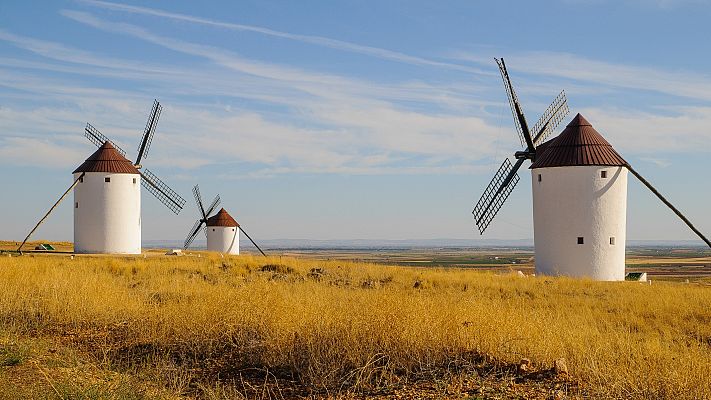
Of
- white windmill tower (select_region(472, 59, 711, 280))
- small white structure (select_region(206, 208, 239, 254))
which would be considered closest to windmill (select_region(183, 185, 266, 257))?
small white structure (select_region(206, 208, 239, 254))

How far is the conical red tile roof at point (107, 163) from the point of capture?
33406mm

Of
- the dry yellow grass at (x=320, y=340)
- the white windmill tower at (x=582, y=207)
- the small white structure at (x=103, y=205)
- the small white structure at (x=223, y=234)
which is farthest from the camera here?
the small white structure at (x=223, y=234)

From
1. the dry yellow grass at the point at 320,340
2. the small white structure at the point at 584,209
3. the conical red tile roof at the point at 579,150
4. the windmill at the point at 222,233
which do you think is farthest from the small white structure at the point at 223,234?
the dry yellow grass at the point at 320,340

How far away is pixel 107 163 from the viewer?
3372 cm

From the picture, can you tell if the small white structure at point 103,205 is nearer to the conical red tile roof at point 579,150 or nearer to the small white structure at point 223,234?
the small white structure at point 223,234

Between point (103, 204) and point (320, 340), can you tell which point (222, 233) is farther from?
point (320, 340)

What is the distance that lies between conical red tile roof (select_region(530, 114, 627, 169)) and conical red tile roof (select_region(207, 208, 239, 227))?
96.7ft

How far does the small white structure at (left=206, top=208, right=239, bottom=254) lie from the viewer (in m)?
50.8

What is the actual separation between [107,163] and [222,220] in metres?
18.0

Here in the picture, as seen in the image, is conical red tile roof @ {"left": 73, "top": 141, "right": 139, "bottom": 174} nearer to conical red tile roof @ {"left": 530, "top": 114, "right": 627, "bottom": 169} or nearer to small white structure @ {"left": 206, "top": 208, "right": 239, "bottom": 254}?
small white structure @ {"left": 206, "top": 208, "right": 239, "bottom": 254}

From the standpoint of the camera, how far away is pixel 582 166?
25.1 m

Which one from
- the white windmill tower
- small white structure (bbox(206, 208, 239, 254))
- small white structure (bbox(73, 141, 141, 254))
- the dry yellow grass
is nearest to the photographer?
the dry yellow grass

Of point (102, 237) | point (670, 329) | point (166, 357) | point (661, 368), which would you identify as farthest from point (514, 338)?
point (102, 237)

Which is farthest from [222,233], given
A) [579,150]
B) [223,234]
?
[579,150]
